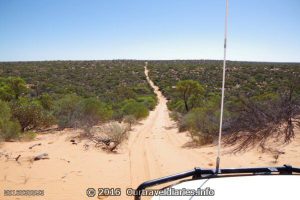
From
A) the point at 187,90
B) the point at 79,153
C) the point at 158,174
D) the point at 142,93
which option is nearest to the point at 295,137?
the point at 158,174

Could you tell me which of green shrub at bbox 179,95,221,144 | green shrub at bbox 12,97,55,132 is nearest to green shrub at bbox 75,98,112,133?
green shrub at bbox 12,97,55,132

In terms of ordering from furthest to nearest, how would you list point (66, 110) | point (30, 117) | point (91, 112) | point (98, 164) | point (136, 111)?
point (136, 111) → point (66, 110) → point (91, 112) → point (30, 117) → point (98, 164)

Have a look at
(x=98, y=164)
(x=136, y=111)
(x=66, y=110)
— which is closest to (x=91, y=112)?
(x=66, y=110)

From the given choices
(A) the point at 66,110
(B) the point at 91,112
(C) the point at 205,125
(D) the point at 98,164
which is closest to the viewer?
(D) the point at 98,164

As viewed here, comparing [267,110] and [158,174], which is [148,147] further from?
[267,110]

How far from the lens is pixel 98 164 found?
7.73 m

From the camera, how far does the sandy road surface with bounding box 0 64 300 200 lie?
6.13 m

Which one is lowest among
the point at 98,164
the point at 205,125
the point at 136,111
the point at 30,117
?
the point at 136,111

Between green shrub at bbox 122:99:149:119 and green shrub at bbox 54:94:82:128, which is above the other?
green shrub at bbox 54:94:82:128

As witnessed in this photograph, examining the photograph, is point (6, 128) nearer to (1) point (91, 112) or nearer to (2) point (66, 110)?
(2) point (66, 110)

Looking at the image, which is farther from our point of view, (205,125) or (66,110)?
(66,110)

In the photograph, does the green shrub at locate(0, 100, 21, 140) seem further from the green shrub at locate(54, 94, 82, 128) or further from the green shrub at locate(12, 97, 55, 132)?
the green shrub at locate(54, 94, 82, 128)

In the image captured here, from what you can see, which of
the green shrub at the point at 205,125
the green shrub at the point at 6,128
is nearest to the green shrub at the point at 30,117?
the green shrub at the point at 6,128

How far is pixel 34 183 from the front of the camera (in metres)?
6.09
